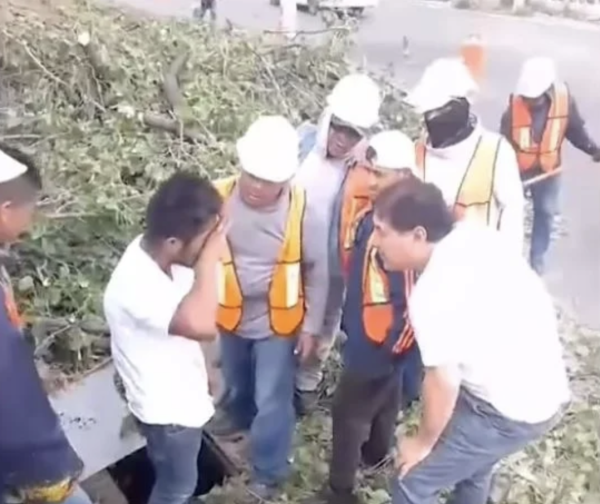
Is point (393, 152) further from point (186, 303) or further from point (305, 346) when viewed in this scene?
point (186, 303)

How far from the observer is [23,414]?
5.51 ft

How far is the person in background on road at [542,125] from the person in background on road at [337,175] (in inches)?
31.3

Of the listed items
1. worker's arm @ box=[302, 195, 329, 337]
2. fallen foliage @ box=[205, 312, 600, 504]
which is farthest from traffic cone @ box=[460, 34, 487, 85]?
worker's arm @ box=[302, 195, 329, 337]

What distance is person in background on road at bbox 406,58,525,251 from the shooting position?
7.79 feet

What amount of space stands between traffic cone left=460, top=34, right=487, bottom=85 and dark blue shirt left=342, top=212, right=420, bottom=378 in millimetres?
1408

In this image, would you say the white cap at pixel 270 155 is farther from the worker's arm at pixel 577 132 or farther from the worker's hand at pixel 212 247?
the worker's arm at pixel 577 132

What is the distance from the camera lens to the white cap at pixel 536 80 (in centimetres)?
311

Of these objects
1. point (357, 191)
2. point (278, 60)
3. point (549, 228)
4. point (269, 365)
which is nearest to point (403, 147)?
point (357, 191)

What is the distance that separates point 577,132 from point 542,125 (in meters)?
0.14

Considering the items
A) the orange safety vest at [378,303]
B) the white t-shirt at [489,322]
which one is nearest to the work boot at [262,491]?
the orange safety vest at [378,303]

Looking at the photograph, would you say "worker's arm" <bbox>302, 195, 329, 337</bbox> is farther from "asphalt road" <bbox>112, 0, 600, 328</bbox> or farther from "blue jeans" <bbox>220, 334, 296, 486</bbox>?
"asphalt road" <bbox>112, 0, 600, 328</bbox>

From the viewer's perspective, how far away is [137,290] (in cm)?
184

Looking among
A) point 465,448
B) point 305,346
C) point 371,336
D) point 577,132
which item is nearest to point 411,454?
point 465,448

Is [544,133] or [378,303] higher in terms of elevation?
[544,133]
